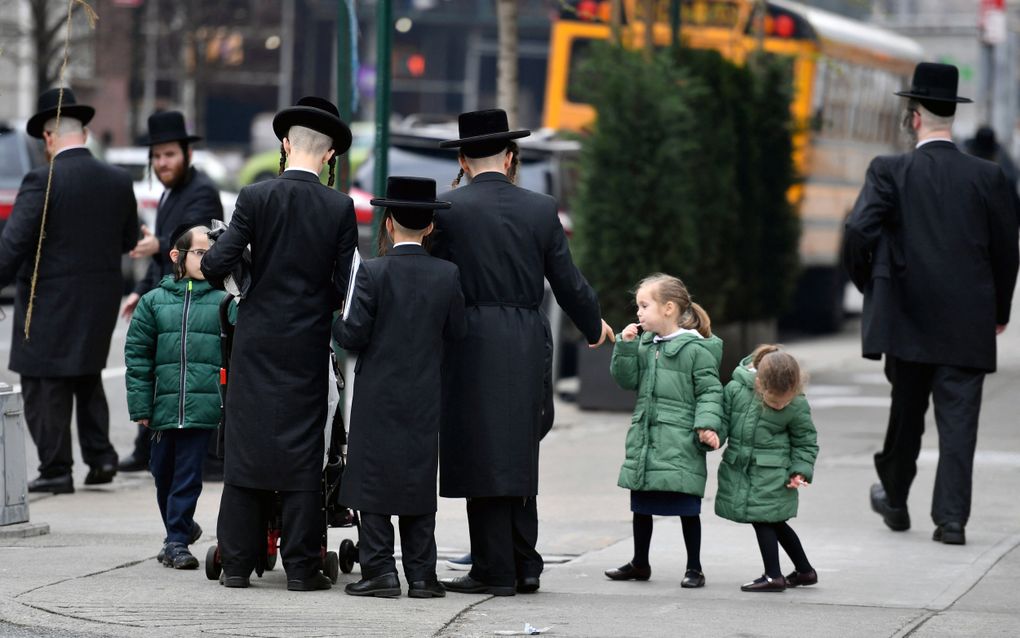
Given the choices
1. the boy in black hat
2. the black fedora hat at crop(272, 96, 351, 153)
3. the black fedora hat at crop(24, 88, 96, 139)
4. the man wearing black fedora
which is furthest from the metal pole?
the boy in black hat

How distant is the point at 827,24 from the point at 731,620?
45.4 ft

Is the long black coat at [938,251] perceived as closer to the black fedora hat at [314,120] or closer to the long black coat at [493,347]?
the long black coat at [493,347]

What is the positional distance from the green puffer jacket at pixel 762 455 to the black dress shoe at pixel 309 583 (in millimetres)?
1485

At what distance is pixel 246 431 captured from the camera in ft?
21.0

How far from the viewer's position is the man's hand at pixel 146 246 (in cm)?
930

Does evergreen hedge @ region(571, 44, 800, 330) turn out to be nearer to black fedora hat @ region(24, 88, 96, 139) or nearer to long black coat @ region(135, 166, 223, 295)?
long black coat @ region(135, 166, 223, 295)

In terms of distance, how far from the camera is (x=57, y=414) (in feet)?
30.0

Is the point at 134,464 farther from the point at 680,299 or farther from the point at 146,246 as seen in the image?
the point at 680,299

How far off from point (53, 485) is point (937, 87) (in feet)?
15.3

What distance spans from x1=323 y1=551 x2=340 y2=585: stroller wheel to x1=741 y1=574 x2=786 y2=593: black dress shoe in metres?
1.49

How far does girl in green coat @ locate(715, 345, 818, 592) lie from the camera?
22.2 ft

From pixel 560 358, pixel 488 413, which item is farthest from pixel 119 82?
pixel 488 413

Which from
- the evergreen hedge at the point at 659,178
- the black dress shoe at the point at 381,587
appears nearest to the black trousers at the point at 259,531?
the black dress shoe at the point at 381,587

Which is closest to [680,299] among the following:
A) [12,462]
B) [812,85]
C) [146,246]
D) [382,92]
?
[12,462]
